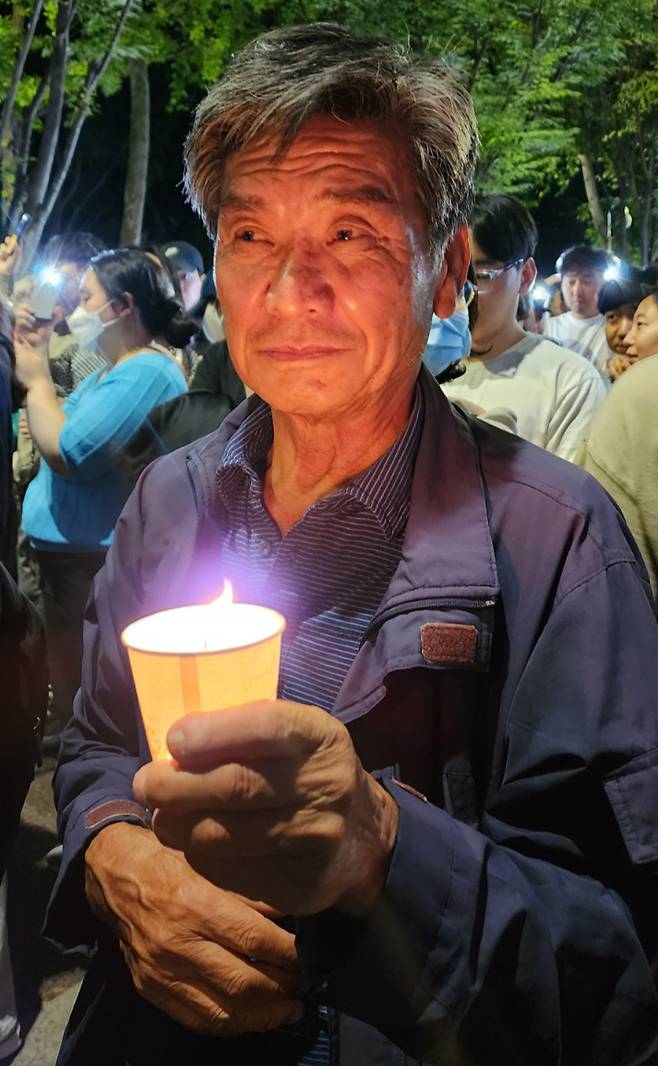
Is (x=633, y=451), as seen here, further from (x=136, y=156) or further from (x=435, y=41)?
(x=136, y=156)

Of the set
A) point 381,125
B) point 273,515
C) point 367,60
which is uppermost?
point 367,60

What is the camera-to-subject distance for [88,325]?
4.98m

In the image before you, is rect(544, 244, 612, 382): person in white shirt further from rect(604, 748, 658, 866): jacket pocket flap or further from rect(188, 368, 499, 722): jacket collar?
rect(604, 748, 658, 866): jacket pocket flap

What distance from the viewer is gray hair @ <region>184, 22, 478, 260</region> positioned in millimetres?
1605

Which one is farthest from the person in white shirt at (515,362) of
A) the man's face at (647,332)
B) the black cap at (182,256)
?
the black cap at (182,256)

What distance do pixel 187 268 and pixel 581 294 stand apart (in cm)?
425

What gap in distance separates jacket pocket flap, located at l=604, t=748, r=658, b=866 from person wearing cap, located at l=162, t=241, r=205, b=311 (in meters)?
8.22

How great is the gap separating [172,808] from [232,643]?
187 mm

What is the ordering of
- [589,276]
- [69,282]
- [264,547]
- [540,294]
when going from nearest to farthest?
[264,547] < [69,282] < [589,276] < [540,294]

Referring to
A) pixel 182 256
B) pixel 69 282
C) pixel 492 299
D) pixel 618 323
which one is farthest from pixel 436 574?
pixel 182 256

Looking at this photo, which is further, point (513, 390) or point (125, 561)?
point (513, 390)

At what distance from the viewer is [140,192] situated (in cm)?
1797

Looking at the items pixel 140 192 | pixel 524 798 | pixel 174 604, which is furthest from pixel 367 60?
pixel 140 192

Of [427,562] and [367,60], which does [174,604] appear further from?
[367,60]
